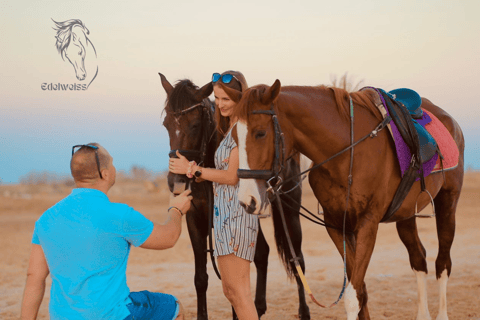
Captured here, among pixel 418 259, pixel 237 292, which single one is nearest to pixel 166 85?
pixel 237 292

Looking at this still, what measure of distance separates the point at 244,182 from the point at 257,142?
0.97 ft

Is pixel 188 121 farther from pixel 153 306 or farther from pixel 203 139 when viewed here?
pixel 153 306

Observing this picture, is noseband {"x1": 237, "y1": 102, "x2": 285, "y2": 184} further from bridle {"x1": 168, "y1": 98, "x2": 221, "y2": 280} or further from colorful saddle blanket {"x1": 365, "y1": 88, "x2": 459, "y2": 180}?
colorful saddle blanket {"x1": 365, "y1": 88, "x2": 459, "y2": 180}

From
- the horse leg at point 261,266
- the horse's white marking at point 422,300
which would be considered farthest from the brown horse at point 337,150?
the horse's white marking at point 422,300

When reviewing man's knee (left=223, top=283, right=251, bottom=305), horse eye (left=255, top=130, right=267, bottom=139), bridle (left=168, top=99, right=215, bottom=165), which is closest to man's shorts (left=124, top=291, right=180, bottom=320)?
man's knee (left=223, top=283, right=251, bottom=305)

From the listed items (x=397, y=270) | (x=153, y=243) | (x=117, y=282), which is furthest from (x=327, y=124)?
(x=397, y=270)

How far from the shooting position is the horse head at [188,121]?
150 inches

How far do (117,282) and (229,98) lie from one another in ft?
4.98

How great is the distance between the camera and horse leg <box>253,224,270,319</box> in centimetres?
477

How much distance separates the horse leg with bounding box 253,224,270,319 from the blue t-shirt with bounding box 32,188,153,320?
2511 mm

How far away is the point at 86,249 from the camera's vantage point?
2268 millimetres

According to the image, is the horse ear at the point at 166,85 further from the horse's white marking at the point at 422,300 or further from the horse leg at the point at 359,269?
the horse's white marking at the point at 422,300

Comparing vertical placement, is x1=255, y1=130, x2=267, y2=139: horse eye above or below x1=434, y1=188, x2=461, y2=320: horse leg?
above

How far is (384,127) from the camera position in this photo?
3.66m
